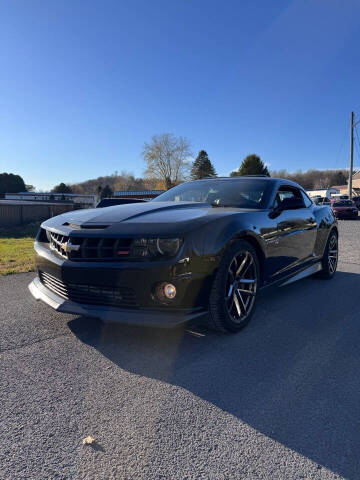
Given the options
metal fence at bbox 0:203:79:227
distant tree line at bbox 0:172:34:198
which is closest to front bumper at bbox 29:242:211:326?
metal fence at bbox 0:203:79:227

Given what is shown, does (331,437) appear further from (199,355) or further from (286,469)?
(199,355)

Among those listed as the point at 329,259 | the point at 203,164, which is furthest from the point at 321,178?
the point at 329,259

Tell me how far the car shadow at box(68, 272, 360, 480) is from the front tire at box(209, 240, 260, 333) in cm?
16

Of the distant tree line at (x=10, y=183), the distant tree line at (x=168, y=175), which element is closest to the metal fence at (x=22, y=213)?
the distant tree line at (x=168, y=175)

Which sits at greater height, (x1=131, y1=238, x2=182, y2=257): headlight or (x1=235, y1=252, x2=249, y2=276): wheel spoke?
(x1=131, y1=238, x2=182, y2=257): headlight

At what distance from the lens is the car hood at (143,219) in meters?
2.52

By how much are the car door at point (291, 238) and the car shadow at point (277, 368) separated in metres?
0.54

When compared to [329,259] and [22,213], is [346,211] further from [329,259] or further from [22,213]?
[22,213]

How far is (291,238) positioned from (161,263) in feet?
6.62

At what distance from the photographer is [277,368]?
7.78 feet

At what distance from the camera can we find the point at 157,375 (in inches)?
88.3

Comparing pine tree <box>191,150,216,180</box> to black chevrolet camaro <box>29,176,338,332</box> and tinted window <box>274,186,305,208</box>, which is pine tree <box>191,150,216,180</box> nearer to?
tinted window <box>274,186,305,208</box>

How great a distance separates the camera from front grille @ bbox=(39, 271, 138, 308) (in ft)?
8.14

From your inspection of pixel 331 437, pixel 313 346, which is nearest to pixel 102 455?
pixel 331 437
